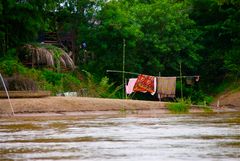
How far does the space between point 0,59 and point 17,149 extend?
17.3 meters

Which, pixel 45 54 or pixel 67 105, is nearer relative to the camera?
pixel 67 105

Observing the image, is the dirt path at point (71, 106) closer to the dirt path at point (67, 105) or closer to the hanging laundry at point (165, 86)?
the dirt path at point (67, 105)

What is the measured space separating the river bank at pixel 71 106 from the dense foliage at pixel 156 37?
6677 mm

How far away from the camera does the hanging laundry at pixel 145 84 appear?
107 feet

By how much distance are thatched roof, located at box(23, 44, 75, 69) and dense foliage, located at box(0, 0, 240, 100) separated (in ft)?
2.00

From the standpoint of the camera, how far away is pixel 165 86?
3325cm

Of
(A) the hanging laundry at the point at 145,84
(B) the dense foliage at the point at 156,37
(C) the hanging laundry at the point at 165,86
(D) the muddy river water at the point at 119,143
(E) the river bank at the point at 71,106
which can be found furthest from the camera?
(B) the dense foliage at the point at 156,37

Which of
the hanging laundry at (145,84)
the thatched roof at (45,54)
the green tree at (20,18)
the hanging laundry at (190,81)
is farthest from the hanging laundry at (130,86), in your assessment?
the hanging laundry at (190,81)

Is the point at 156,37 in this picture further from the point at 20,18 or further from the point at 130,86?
the point at 20,18

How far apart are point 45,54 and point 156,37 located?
678 centimetres

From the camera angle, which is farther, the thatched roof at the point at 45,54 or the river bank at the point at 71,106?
the thatched roof at the point at 45,54

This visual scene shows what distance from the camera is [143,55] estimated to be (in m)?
36.5

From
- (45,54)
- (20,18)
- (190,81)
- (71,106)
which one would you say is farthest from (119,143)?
(190,81)

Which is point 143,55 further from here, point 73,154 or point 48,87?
point 73,154
